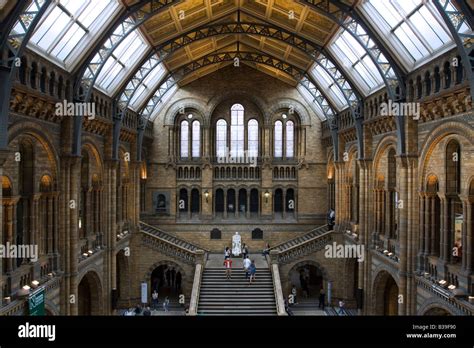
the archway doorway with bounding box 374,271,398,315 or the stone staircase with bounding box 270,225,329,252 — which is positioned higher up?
the stone staircase with bounding box 270,225,329,252

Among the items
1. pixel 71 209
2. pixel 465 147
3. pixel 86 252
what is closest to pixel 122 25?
pixel 71 209

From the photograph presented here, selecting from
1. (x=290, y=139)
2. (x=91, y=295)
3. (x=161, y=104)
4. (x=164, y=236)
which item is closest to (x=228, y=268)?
(x=91, y=295)

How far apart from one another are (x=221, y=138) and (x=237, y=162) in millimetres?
2521

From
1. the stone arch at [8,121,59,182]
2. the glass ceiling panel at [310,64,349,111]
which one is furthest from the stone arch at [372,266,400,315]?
the stone arch at [8,121,59,182]

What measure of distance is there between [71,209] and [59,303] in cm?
404

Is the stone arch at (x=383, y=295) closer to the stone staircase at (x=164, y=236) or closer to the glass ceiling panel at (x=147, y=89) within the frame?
the stone staircase at (x=164, y=236)

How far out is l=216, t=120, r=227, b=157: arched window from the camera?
125ft

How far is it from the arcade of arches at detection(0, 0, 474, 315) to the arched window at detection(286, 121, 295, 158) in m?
0.13

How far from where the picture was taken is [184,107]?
123 feet

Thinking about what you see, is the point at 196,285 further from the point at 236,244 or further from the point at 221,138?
the point at 221,138

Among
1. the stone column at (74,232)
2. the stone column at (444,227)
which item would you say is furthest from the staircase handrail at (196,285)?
the stone column at (444,227)

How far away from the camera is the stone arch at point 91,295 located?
80.4 ft

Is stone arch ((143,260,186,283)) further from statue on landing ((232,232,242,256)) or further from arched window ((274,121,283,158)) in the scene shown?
arched window ((274,121,283,158))
